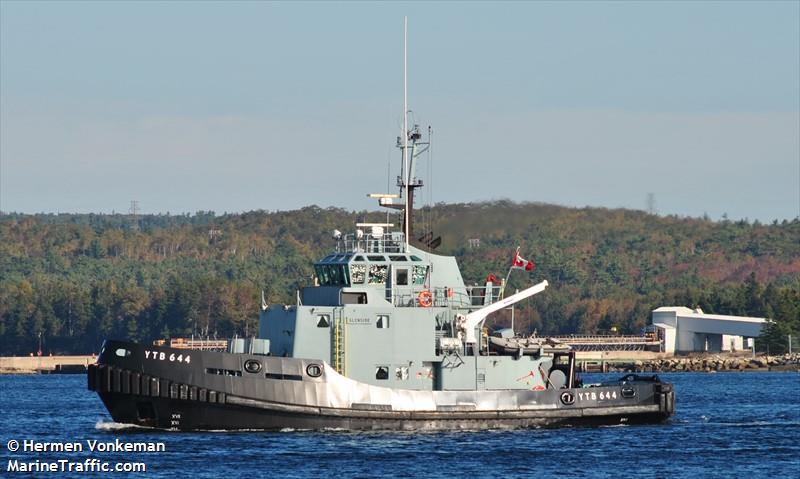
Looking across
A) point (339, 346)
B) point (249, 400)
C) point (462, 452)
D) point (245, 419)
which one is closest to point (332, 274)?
point (339, 346)

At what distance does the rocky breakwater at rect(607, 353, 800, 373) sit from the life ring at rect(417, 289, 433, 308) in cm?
7796

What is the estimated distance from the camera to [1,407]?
213 ft

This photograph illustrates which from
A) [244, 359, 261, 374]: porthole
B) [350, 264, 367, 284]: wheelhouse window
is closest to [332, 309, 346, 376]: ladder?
[350, 264, 367, 284]: wheelhouse window

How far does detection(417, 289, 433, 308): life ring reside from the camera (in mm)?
43969

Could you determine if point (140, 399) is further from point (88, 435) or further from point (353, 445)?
point (353, 445)

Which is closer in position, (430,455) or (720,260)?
(430,455)

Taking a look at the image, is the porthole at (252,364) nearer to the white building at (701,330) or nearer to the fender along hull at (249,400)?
the fender along hull at (249,400)

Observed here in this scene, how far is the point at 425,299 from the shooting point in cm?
4406

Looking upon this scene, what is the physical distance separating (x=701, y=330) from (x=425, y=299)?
308 feet

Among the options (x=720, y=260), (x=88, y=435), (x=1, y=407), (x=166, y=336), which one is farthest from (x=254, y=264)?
(x=88, y=435)

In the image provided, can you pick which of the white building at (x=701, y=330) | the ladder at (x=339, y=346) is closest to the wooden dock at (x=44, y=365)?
the white building at (x=701, y=330)

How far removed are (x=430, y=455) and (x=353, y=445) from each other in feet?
7.60

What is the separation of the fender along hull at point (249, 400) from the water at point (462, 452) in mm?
385

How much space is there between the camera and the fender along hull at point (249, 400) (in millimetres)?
41812
